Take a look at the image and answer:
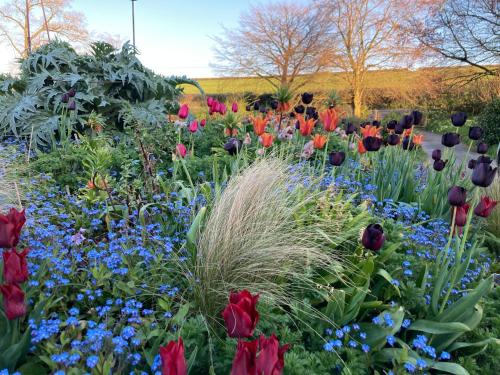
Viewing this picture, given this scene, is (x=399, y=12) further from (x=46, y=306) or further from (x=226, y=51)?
(x=46, y=306)

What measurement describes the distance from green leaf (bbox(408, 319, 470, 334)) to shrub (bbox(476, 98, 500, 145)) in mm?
9960

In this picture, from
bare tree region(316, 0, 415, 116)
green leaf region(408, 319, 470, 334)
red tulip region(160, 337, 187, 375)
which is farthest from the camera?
bare tree region(316, 0, 415, 116)

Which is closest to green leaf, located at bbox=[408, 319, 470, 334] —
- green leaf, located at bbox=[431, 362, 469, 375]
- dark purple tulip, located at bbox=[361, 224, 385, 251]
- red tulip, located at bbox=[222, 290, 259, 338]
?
green leaf, located at bbox=[431, 362, 469, 375]

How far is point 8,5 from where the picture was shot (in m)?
20.7

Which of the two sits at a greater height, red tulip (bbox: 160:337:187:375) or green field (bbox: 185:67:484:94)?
green field (bbox: 185:67:484:94)

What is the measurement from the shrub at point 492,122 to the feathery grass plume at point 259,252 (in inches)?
379

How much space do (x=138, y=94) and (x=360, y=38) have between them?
15.8 metres

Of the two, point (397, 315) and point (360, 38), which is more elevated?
point (360, 38)

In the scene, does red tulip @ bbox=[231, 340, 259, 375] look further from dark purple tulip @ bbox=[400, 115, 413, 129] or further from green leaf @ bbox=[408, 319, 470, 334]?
dark purple tulip @ bbox=[400, 115, 413, 129]

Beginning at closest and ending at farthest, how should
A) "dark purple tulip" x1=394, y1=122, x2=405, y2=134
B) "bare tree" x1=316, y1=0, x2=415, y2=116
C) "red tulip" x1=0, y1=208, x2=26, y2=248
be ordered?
"red tulip" x1=0, y1=208, x2=26, y2=248, "dark purple tulip" x1=394, y1=122, x2=405, y2=134, "bare tree" x1=316, y1=0, x2=415, y2=116

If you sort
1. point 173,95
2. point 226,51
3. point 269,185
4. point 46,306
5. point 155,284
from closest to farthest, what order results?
point 46,306 < point 155,284 < point 269,185 < point 173,95 < point 226,51

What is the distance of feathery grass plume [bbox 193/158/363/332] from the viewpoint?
1.75 m

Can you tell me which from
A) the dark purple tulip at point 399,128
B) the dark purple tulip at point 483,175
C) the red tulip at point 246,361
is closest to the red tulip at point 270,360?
the red tulip at point 246,361

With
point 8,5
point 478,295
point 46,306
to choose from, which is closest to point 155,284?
point 46,306
